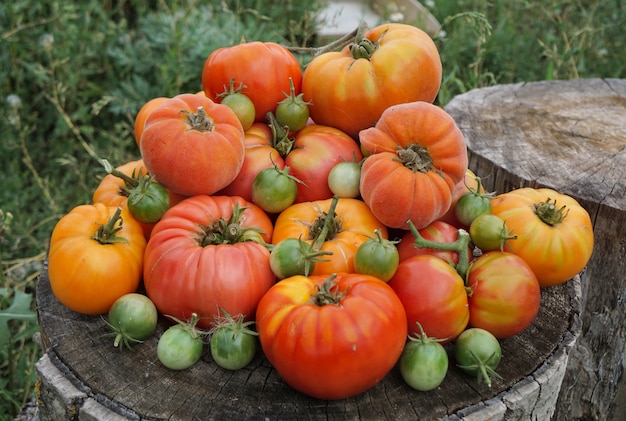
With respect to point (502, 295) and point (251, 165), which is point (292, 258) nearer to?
point (251, 165)

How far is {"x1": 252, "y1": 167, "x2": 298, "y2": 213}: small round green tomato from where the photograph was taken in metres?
2.07

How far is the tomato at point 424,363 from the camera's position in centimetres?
174

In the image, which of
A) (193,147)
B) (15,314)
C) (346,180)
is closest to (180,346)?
(193,147)

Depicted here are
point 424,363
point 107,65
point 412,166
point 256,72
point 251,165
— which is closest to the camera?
point 424,363

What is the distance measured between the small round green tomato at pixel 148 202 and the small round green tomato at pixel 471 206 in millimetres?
915

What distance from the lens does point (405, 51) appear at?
2.23 meters

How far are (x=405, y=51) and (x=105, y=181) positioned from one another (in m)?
Result: 1.11

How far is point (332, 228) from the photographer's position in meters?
1.98

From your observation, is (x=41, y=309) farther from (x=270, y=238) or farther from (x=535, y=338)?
(x=535, y=338)

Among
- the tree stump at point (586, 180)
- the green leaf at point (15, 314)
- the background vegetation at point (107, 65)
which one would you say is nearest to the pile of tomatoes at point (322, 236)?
the tree stump at point (586, 180)

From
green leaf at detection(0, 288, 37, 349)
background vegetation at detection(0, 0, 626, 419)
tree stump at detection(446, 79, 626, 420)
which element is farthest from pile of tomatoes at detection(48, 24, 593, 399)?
background vegetation at detection(0, 0, 626, 419)

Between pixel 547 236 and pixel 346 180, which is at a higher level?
pixel 346 180

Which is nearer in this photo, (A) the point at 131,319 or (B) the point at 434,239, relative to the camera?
(A) the point at 131,319

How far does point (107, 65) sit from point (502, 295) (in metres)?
3.63
